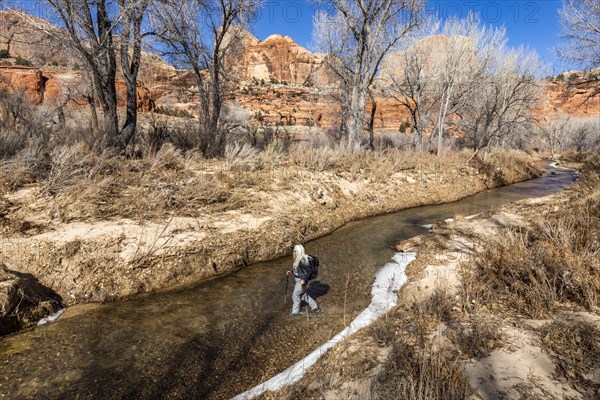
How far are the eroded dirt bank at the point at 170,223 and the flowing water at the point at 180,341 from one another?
417 millimetres

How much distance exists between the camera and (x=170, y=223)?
5.89 m

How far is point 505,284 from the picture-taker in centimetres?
420

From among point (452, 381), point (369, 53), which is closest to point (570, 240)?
point (452, 381)

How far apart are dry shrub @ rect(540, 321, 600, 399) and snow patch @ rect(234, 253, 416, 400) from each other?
1.90 metres

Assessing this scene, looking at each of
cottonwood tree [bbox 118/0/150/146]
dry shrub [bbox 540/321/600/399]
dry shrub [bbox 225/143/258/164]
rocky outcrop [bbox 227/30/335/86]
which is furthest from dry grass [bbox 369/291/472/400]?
rocky outcrop [bbox 227/30/335/86]

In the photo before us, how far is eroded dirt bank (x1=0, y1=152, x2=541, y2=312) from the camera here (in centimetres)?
474

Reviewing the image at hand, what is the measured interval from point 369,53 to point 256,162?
7713 mm

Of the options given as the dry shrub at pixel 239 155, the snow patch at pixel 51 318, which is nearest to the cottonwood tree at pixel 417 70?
the dry shrub at pixel 239 155

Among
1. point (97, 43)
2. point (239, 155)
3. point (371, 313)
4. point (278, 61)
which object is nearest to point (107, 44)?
point (97, 43)

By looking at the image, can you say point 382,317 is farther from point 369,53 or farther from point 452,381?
point 369,53

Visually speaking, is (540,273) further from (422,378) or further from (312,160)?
(312,160)

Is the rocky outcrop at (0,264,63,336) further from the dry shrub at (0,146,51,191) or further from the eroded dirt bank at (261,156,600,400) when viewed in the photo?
the eroded dirt bank at (261,156,600,400)

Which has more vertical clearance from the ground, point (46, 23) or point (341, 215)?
point (46, 23)

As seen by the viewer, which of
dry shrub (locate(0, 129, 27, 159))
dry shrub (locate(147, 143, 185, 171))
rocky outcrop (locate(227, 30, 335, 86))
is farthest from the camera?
rocky outcrop (locate(227, 30, 335, 86))
